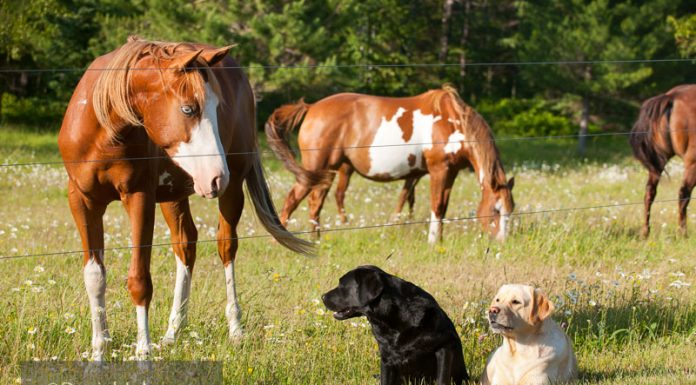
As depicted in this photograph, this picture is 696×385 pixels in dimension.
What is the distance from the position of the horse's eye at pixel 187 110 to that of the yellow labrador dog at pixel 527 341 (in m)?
1.97

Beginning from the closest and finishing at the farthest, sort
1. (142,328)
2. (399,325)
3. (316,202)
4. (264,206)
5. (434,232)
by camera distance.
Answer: (399,325) < (142,328) < (264,206) < (434,232) < (316,202)

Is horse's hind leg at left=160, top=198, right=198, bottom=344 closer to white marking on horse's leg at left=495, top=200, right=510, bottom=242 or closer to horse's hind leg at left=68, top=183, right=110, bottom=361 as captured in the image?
horse's hind leg at left=68, top=183, right=110, bottom=361

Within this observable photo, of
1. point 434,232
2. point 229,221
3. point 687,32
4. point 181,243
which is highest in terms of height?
point 687,32

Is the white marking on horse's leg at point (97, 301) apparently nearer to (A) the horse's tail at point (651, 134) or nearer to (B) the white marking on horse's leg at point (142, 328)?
(B) the white marking on horse's leg at point (142, 328)

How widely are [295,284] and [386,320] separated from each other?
237cm

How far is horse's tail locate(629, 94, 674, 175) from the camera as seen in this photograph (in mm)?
11312

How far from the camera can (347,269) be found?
7.93 metres

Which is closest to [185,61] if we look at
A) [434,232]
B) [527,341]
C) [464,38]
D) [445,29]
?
[527,341]

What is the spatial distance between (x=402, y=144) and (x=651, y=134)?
358cm

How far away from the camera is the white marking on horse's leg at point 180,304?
584 centimetres

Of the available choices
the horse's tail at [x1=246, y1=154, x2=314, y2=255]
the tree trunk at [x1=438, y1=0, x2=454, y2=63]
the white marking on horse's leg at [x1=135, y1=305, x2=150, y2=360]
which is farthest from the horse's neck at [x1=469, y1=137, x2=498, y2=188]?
the tree trunk at [x1=438, y1=0, x2=454, y2=63]

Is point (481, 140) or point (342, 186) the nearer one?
point (481, 140)

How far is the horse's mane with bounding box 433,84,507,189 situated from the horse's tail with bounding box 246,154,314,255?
3.53 m

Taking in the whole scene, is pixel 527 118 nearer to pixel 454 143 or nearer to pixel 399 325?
pixel 454 143
